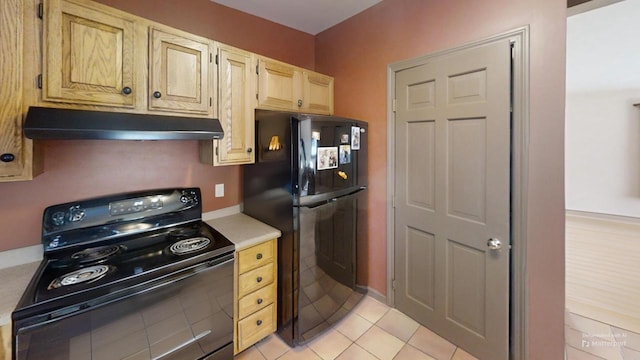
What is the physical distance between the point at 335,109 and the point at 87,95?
194 centimetres

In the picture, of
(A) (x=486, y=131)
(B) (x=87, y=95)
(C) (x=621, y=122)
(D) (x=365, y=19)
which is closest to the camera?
(B) (x=87, y=95)

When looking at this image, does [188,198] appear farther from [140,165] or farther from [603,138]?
[603,138]

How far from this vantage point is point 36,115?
1133 millimetres

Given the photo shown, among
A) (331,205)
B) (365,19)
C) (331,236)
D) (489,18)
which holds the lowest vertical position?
(331,236)

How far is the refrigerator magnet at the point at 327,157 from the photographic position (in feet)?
5.95

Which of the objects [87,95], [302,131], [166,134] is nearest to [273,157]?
[302,131]

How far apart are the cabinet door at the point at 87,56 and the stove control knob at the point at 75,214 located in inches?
25.4

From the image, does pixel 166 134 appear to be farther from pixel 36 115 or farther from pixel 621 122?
pixel 621 122

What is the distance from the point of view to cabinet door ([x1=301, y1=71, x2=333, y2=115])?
233cm

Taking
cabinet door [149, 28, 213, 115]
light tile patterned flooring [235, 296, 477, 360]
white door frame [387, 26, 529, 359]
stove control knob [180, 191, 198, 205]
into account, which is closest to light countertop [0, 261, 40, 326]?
stove control knob [180, 191, 198, 205]

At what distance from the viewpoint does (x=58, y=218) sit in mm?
1430

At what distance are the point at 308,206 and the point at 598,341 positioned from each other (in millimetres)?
2381

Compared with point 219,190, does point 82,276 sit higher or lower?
lower

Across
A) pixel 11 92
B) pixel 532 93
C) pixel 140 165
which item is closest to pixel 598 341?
pixel 532 93
